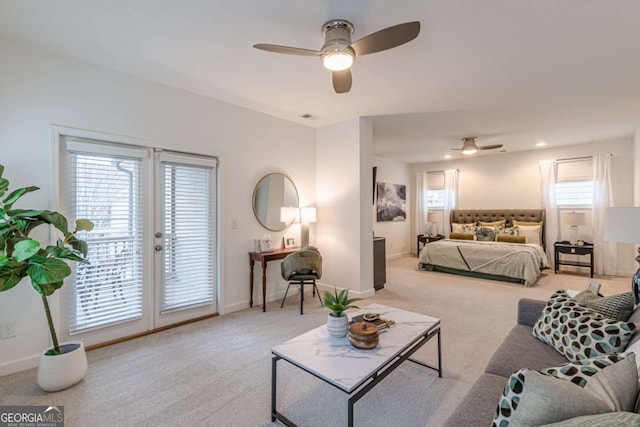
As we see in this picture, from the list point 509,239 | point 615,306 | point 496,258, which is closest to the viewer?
point 615,306

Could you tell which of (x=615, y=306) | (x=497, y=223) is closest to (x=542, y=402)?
(x=615, y=306)

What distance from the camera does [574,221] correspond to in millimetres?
5520

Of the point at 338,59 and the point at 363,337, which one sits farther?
the point at 338,59

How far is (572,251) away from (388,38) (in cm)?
596

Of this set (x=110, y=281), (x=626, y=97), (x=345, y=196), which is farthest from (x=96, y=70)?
(x=626, y=97)

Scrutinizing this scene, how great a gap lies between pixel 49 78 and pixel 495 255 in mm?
6483

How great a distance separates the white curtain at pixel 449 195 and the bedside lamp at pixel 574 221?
2277 millimetres

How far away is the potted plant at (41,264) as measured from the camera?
185 centimetres

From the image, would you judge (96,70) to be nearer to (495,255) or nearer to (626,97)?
(626,97)

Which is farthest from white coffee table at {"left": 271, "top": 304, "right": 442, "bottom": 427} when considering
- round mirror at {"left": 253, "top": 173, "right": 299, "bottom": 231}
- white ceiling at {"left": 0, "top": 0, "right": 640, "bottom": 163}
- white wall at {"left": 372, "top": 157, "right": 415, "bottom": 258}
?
white wall at {"left": 372, "top": 157, "right": 415, "bottom": 258}

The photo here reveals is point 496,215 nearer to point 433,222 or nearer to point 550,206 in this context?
point 550,206

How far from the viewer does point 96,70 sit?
2715 millimetres

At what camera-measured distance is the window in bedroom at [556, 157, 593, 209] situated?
574cm

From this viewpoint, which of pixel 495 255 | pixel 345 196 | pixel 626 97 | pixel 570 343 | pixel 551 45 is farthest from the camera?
pixel 495 255
